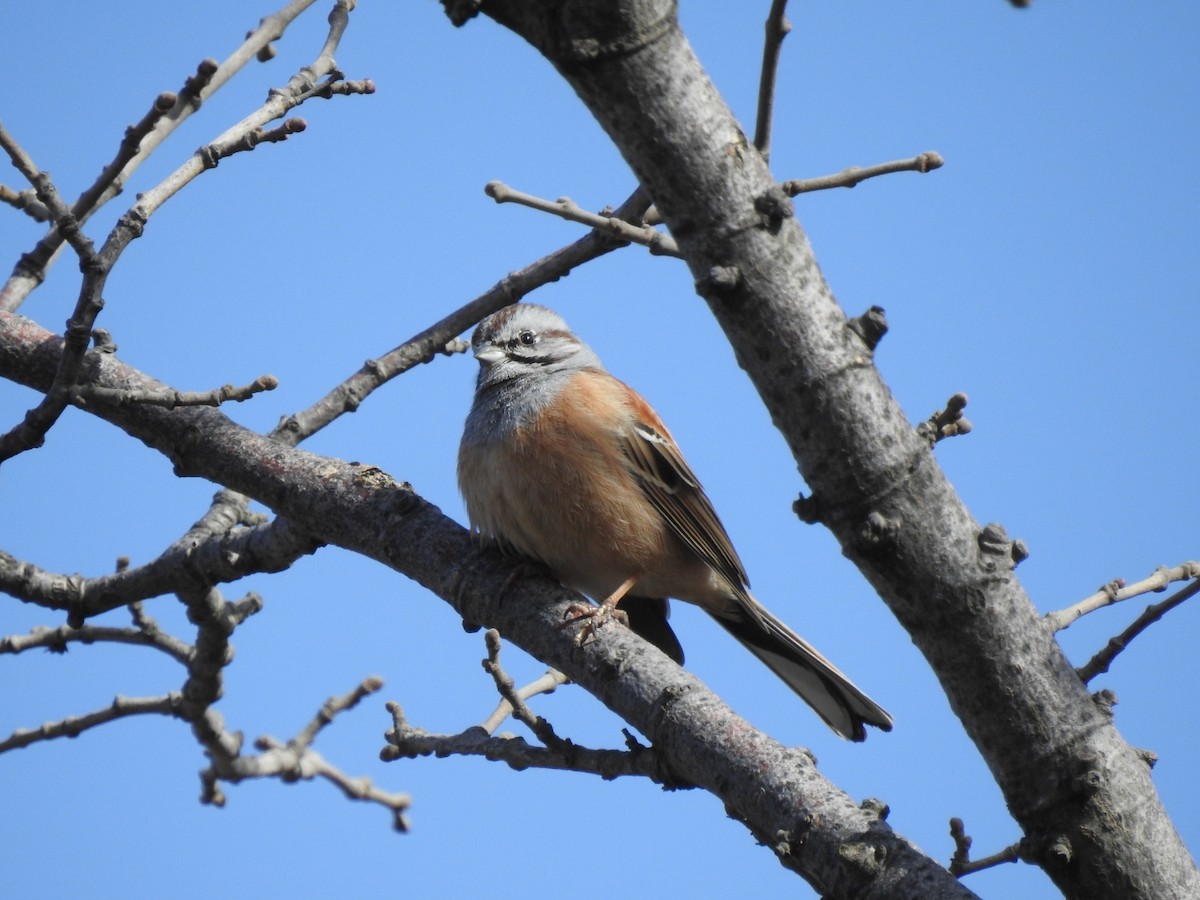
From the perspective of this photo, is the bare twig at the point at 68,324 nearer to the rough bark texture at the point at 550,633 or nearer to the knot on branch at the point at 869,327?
the rough bark texture at the point at 550,633

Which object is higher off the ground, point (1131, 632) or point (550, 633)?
point (550, 633)

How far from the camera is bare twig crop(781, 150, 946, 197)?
2850 millimetres

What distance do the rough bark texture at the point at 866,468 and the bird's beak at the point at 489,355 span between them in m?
3.40

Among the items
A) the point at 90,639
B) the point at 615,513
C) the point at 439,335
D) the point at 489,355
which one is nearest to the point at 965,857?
the point at 615,513

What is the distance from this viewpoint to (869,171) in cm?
289

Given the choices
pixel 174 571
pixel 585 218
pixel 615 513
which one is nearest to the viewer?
pixel 585 218

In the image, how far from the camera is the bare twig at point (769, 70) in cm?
253

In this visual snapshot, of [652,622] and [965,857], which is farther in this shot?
[652,622]

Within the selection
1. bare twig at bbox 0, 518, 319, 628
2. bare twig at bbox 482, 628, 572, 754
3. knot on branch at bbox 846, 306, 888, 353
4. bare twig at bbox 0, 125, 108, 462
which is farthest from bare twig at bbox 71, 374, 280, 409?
knot on branch at bbox 846, 306, 888, 353

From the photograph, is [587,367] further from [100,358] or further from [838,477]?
[838,477]

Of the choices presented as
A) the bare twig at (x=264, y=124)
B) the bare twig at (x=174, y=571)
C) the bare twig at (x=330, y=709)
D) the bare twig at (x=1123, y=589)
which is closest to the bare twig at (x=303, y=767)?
the bare twig at (x=330, y=709)

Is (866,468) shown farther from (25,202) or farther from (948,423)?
(25,202)

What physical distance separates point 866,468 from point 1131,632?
1027 millimetres

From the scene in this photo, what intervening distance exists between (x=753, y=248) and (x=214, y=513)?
3.28 meters
